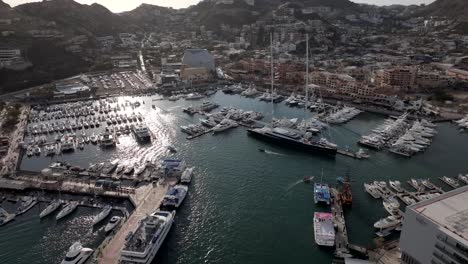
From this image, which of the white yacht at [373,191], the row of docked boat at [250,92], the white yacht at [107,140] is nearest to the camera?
the white yacht at [373,191]

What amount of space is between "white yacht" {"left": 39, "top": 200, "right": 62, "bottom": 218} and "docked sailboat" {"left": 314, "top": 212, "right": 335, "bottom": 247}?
57.7 feet

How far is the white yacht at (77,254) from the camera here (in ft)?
59.3

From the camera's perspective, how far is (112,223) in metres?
21.4

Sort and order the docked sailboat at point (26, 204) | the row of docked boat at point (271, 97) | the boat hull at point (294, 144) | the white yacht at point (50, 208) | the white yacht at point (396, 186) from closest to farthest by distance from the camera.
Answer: the white yacht at point (50, 208) < the docked sailboat at point (26, 204) < the white yacht at point (396, 186) < the boat hull at point (294, 144) < the row of docked boat at point (271, 97)

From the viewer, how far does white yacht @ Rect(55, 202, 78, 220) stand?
22.7 meters

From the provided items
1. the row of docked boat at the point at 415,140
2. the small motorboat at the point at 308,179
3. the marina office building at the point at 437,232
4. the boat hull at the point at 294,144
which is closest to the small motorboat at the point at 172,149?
the boat hull at the point at 294,144

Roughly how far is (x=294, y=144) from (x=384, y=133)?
9.78 metres

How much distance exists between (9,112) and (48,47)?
38.4 metres

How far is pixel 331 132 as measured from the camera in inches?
1479

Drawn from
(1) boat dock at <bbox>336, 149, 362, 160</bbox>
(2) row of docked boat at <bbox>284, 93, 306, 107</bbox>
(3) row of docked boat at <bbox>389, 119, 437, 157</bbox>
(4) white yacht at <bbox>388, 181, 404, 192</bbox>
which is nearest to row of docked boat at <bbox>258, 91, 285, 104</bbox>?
(2) row of docked boat at <bbox>284, 93, 306, 107</bbox>

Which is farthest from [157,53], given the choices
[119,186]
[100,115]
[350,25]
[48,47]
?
[350,25]

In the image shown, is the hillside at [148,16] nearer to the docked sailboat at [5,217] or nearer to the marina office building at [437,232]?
the docked sailboat at [5,217]

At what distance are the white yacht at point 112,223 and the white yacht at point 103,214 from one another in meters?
0.96

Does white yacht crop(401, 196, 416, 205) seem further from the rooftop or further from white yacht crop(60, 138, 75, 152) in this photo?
white yacht crop(60, 138, 75, 152)
